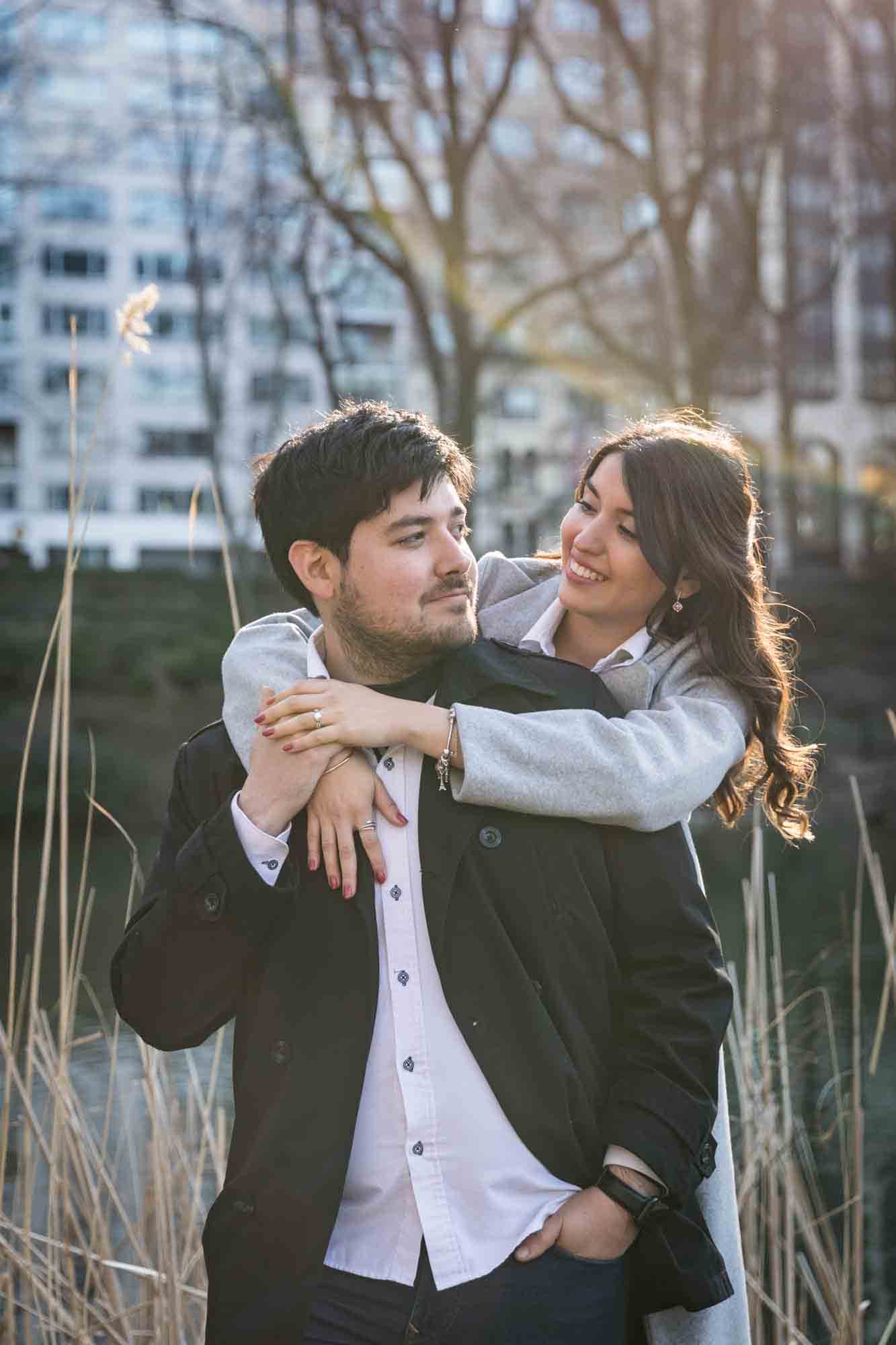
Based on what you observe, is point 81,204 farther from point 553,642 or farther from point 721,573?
point 721,573

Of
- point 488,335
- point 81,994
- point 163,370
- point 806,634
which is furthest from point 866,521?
point 163,370

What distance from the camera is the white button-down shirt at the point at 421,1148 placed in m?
1.90

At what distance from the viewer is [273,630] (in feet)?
7.73

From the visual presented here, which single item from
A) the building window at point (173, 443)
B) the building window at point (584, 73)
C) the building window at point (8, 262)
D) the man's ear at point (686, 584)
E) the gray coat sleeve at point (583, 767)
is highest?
the building window at point (584, 73)

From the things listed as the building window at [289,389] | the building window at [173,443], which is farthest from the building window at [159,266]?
the building window at [173,443]

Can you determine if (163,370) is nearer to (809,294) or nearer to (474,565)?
(809,294)

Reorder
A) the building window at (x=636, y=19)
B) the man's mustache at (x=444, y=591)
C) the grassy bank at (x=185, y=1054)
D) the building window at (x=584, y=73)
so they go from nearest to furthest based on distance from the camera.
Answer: the man's mustache at (x=444, y=591)
the grassy bank at (x=185, y=1054)
the building window at (x=636, y=19)
the building window at (x=584, y=73)

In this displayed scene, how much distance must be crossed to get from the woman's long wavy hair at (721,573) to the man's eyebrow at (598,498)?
4 cm

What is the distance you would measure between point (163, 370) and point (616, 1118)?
46334 mm

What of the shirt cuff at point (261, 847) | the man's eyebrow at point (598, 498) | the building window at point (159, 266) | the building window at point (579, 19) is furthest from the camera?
the building window at point (159, 266)

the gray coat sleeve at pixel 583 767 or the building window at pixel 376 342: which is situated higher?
the building window at pixel 376 342

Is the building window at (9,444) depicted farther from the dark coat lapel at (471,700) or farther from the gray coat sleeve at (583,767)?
the gray coat sleeve at (583,767)

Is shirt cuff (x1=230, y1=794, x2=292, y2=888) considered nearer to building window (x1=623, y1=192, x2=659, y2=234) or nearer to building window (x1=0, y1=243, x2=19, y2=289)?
building window (x1=0, y1=243, x2=19, y2=289)

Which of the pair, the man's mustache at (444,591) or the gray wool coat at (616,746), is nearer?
the gray wool coat at (616,746)
